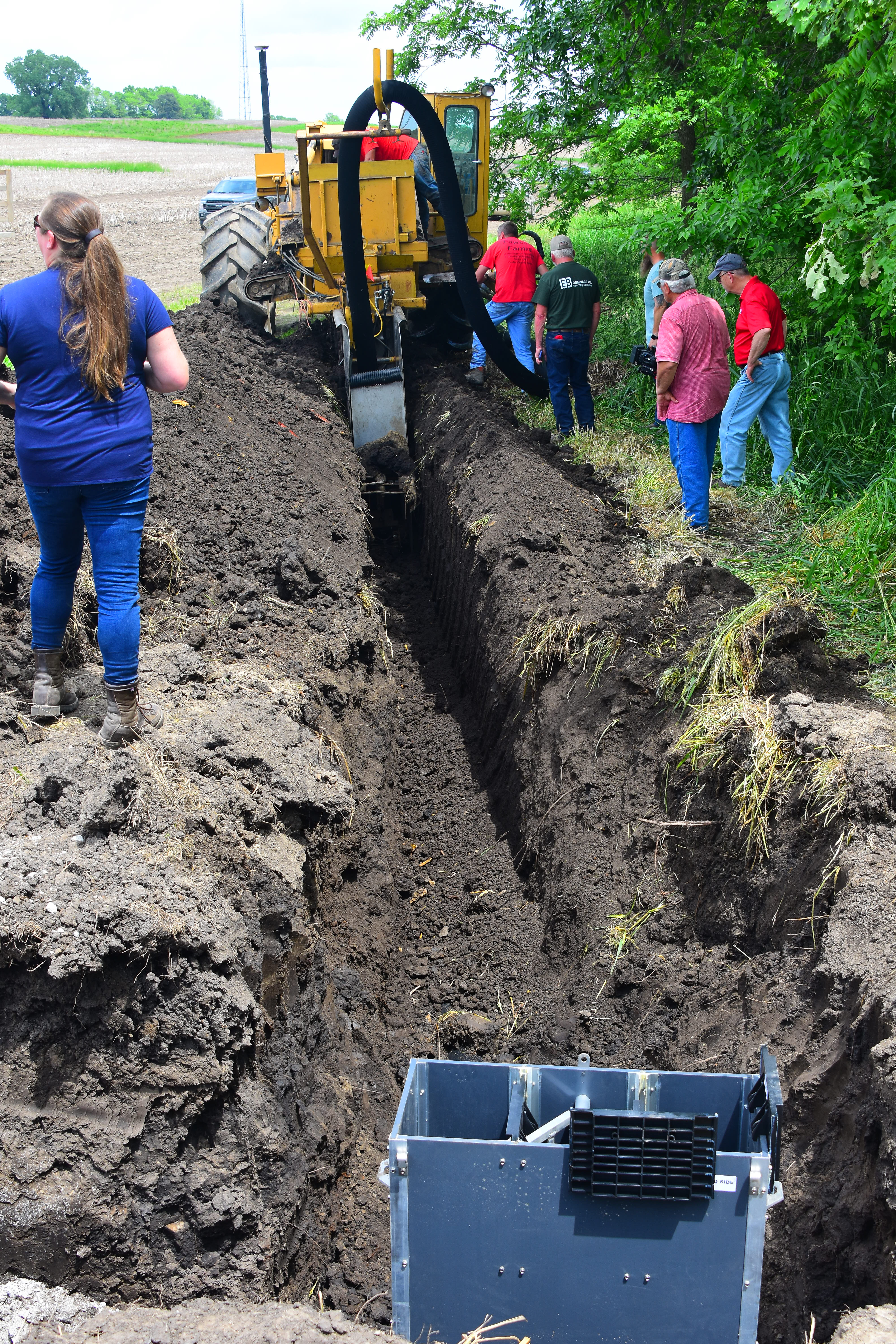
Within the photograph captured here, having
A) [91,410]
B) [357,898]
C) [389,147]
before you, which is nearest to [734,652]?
[357,898]

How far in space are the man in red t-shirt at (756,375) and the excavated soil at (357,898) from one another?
1.11 metres

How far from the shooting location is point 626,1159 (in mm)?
2244

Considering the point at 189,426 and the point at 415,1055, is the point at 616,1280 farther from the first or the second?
the point at 189,426

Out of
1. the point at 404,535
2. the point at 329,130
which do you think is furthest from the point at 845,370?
the point at 329,130

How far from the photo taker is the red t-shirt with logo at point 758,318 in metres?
7.03

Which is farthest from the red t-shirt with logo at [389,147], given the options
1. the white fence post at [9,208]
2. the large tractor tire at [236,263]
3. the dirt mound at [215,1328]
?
the white fence post at [9,208]

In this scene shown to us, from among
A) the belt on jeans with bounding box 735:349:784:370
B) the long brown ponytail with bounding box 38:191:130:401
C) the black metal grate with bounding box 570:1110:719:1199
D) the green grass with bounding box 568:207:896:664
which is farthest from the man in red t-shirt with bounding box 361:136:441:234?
the black metal grate with bounding box 570:1110:719:1199

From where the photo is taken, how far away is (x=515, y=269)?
34.2ft

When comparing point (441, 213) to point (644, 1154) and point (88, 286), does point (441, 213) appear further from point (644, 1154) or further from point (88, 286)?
point (644, 1154)

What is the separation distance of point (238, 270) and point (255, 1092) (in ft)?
31.9

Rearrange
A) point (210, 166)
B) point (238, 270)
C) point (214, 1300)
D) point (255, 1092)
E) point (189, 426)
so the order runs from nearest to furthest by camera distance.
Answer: point (214, 1300), point (255, 1092), point (189, 426), point (238, 270), point (210, 166)

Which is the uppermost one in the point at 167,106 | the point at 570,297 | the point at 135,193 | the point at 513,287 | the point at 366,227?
the point at 167,106

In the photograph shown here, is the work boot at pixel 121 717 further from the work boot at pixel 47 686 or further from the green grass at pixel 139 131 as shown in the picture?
the green grass at pixel 139 131

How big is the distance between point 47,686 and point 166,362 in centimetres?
137
